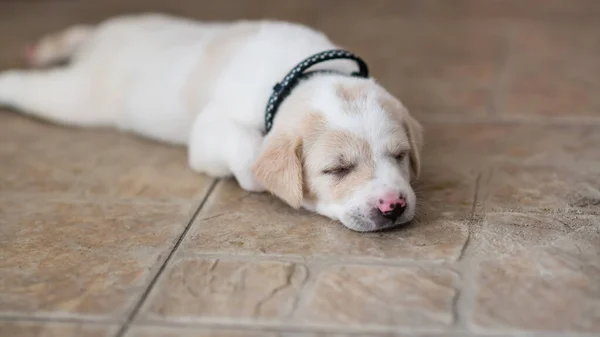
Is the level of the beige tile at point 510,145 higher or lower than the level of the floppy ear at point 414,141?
lower

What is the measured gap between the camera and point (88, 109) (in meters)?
3.29

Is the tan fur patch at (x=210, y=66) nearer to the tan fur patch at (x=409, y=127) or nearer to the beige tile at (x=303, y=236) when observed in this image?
the beige tile at (x=303, y=236)

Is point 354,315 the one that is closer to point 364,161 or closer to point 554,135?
point 364,161

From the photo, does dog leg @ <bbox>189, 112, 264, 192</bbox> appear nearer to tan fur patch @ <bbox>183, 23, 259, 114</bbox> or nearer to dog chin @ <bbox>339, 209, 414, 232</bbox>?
tan fur patch @ <bbox>183, 23, 259, 114</bbox>

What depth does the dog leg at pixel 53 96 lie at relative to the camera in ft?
10.8

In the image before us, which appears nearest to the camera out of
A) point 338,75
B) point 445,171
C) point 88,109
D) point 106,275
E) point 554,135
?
point 106,275

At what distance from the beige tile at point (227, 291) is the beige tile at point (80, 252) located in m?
0.08

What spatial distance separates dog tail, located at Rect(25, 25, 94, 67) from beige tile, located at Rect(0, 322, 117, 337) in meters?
2.03

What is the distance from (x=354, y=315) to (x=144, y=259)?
0.66 metres

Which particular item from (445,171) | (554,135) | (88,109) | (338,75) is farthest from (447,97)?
(88,109)

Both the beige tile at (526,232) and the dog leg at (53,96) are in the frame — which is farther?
the dog leg at (53,96)

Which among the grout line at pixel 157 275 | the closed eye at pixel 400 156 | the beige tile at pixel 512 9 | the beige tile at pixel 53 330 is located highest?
the beige tile at pixel 512 9

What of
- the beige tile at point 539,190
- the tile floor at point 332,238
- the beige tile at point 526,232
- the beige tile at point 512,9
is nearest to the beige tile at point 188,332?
the tile floor at point 332,238

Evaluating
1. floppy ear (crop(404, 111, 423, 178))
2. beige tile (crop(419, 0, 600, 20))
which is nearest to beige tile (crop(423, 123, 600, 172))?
floppy ear (crop(404, 111, 423, 178))
